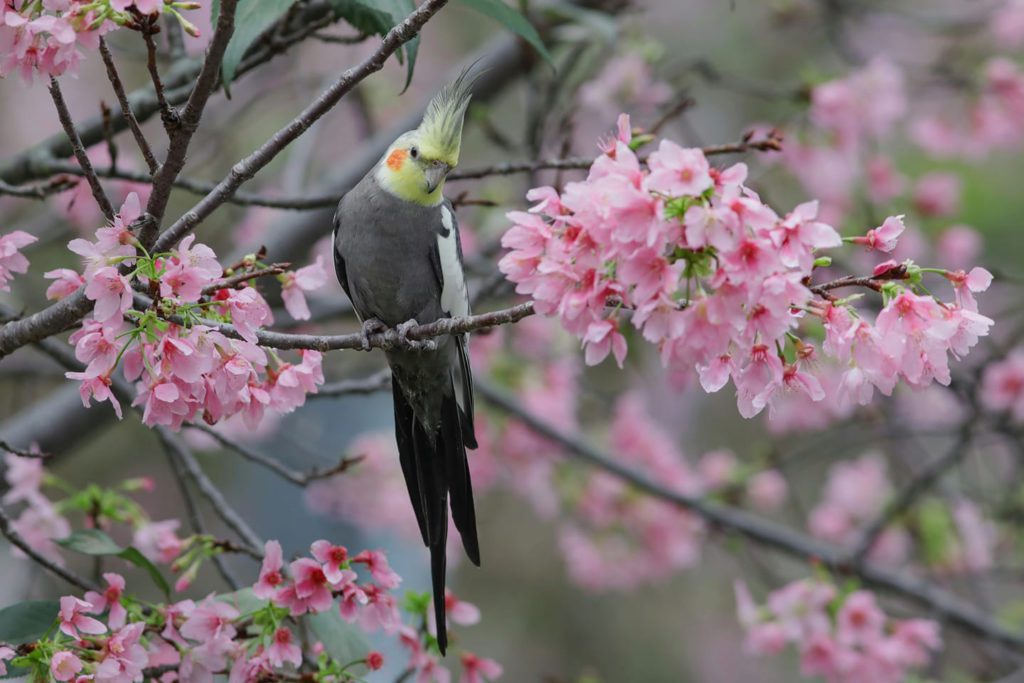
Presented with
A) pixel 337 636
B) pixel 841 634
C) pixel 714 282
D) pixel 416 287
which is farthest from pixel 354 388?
pixel 841 634

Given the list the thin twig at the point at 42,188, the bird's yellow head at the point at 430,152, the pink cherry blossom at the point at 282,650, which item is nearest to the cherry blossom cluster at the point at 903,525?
the bird's yellow head at the point at 430,152

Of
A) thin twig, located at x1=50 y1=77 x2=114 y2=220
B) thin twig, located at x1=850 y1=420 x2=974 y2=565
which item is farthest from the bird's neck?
thin twig, located at x1=850 y1=420 x2=974 y2=565

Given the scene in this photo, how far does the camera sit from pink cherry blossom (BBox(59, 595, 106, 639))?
137 cm

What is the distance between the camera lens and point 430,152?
1910 millimetres

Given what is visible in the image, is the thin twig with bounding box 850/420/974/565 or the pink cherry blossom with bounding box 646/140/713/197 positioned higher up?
the pink cherry blossom with bounding box 646/140/713/197

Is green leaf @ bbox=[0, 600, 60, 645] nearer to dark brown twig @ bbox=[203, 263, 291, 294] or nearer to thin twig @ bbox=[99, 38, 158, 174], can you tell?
dark brown twig @ bbox=[203, 263, 291, 294]

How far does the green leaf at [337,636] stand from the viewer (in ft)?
5.27

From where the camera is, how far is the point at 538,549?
560cm

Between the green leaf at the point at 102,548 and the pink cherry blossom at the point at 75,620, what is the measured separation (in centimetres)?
18

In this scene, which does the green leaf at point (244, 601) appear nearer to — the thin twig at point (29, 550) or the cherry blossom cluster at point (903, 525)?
the thin twig at point (29, 550)

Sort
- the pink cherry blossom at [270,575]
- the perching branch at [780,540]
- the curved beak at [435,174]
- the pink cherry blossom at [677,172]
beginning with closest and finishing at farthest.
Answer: the pink cherry blossom at [677,172]
the pink cherry blossom at [270,575]
the curved beak at [435,174]
the perching branch at [780,540]

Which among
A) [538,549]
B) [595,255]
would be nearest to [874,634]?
[595,255]

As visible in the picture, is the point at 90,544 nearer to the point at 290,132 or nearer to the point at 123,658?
the point at 123,658

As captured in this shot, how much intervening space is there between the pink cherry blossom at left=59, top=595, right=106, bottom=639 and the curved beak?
93 cm
